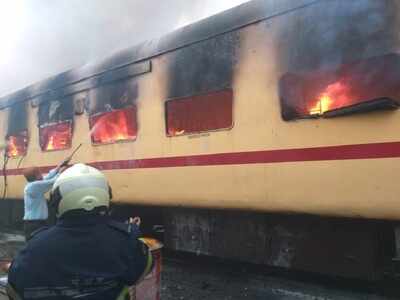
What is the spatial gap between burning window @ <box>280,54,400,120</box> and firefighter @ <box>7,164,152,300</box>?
254 centimetres

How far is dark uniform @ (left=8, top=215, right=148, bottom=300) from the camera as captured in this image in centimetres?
175

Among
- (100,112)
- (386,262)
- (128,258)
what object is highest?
(100,112)

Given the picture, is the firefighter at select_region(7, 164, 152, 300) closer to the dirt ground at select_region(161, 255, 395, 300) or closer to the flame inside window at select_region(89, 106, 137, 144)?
the dirt ground at select_region(161, 255, 395, 300)

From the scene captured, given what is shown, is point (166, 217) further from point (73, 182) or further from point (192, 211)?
point (73, 182)

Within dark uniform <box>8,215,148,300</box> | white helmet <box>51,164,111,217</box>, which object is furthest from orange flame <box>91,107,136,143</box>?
dark uniform <box>8,215,148,300</box>

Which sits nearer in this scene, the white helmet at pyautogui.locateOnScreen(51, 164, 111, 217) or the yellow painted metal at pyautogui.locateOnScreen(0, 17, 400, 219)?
the white helmet at pyautogui.locateOnScreen(51, 164, 111, 217)

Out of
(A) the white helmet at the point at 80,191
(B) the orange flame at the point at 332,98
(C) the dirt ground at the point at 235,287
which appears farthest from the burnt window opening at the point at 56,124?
(A) the white helmet at the point at 80,191

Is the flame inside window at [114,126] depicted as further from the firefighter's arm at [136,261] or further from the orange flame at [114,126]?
the firefighter's arm at [136,261]

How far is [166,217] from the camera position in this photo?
613cm

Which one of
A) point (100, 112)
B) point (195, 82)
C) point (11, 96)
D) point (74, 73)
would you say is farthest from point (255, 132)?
point (11, 96)

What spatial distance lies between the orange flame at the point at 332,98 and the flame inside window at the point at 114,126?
8.49 ft

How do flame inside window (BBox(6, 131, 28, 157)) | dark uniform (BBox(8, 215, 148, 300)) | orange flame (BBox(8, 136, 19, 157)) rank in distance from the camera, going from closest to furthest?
dark uniform (BBox(8, 215, 148, 300))
flame inside window (BBox(6, 131, 28, 157))
orange flame (BBox(8, 136, 19, 157))

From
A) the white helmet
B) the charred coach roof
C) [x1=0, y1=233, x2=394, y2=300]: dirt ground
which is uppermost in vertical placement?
the charred coach roof

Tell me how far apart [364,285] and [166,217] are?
233 cm
